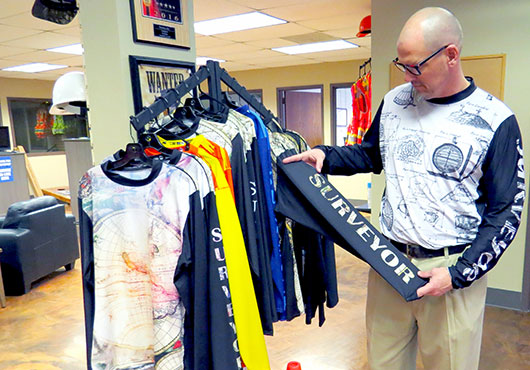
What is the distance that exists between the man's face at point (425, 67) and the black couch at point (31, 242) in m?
3.74

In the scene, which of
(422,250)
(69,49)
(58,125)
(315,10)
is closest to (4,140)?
(69,49)

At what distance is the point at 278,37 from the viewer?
5320 mm

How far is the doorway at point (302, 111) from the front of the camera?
26.7 ft

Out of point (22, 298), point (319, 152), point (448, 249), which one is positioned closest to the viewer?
point (448, 249)

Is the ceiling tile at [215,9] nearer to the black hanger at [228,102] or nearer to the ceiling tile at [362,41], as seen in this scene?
the ceiling tile at [362,41]

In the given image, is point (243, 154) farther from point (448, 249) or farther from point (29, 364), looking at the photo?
point (29, 364)

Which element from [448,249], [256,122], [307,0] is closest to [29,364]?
[256,122]

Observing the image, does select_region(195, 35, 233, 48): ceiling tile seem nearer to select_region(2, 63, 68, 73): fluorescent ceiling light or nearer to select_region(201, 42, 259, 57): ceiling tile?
select_region(201, 42, 259, 57): ceiling tile

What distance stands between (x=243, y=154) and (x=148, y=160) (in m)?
0.31

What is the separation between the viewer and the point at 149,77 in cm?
170

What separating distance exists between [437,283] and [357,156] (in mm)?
551

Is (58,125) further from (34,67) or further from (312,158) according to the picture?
(312,158)

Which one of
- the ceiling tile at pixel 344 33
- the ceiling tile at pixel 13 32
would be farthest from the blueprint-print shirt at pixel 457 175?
the ceiling tile at pixel 13 32

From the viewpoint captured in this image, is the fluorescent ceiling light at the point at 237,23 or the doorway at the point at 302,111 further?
the doorway at the point at 302,111
